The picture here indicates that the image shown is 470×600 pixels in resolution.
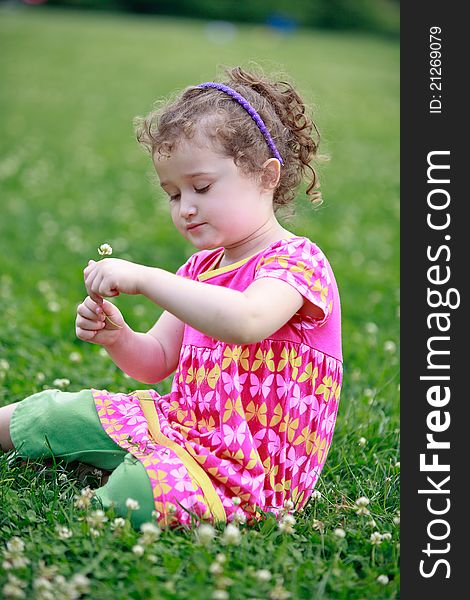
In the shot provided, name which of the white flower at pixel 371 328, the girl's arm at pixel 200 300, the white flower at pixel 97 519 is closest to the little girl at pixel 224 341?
the girl's arm at pixel 200 300

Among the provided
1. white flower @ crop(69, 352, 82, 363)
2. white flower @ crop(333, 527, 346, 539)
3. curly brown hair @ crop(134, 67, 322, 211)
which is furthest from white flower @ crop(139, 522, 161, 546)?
white flower @ crop(69, 352, 82, 363)

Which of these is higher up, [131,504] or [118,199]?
[118,199]

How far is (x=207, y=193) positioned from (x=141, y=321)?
2398 millimetres

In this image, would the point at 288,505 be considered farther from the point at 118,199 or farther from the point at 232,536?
the point at 118,199

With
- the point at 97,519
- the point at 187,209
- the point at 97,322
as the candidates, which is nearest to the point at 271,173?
the point at 187,209

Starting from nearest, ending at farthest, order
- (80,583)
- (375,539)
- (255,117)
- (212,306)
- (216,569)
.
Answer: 1. (80,583)
2. (216,569)
3. (212,306)
4. (375,539)
5. (255,117)

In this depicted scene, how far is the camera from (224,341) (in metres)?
2.69

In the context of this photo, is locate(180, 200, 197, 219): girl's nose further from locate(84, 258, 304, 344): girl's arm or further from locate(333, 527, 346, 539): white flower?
locate(333, 527, 346, 539): white flower

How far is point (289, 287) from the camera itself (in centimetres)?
280

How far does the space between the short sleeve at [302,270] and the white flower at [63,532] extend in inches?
37.9

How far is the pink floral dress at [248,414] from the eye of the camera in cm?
284

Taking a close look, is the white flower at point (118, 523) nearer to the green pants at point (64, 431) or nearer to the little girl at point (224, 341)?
the little girl at point (224, 341)

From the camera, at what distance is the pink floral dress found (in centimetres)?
284

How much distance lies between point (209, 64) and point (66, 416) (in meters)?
19.6
